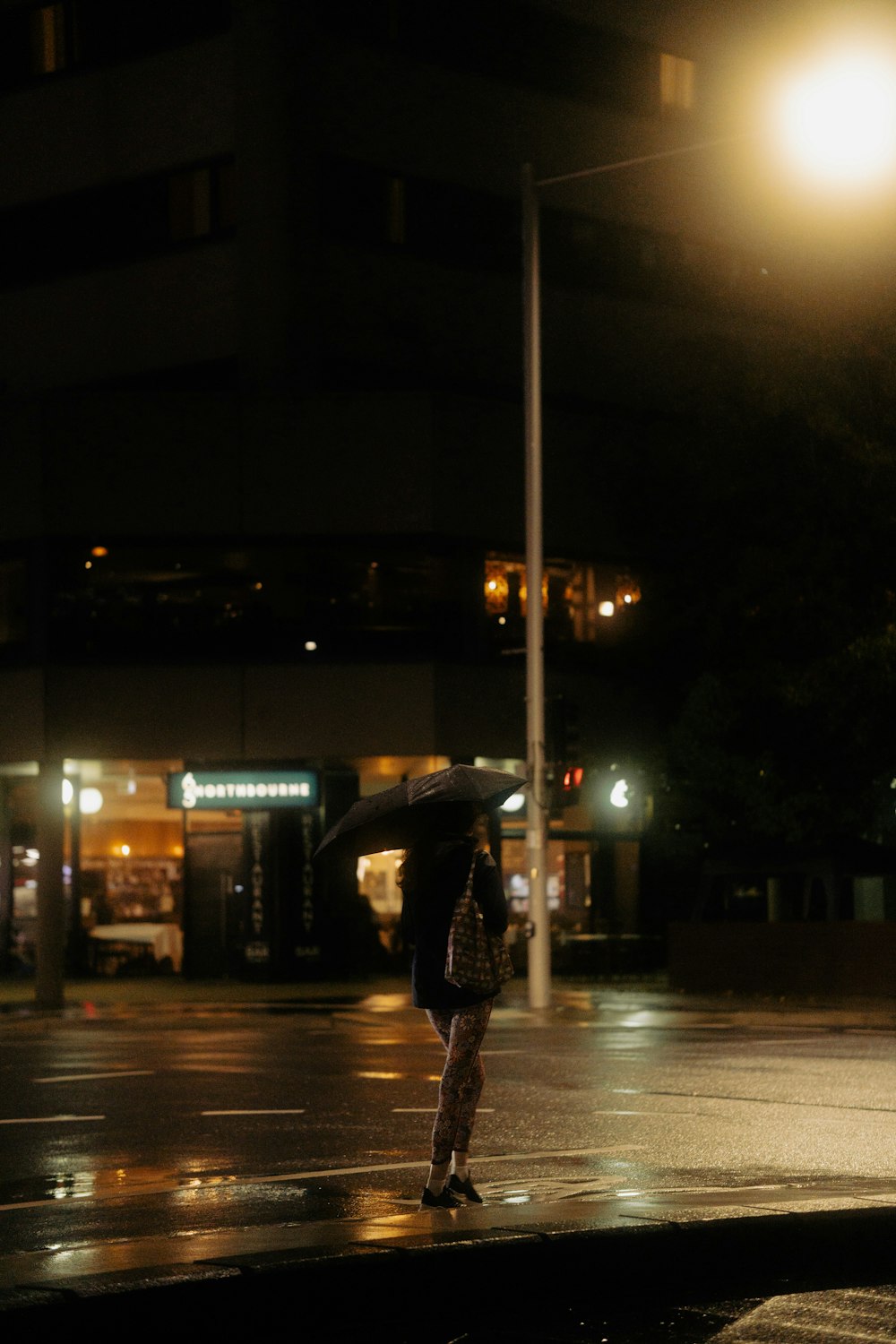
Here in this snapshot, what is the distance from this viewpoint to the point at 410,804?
8.82 meters

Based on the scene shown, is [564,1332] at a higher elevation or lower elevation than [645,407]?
lower

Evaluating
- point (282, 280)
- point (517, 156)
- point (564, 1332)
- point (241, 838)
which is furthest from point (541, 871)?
point (564, 1332)

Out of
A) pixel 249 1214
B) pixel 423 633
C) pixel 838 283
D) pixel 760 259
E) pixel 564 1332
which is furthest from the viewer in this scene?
pixel 760 259

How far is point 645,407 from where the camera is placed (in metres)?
36.5

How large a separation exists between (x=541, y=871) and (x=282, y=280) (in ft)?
39.2

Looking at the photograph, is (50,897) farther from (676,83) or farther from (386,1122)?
(676,83)

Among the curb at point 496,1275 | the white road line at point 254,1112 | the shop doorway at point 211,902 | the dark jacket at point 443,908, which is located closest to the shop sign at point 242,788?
the shop doorway at point 211,902

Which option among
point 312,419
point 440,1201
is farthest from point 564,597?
point 440,1201

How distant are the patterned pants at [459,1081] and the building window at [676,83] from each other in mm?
30857

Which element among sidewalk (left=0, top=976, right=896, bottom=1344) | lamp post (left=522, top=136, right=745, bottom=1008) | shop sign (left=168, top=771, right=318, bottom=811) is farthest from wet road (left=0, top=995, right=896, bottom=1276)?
shop sign (left=168, top=771, right=318, bottom=811)

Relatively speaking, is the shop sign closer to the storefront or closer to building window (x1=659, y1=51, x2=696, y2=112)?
the storefront

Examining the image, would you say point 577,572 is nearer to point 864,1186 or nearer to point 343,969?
point 343,969

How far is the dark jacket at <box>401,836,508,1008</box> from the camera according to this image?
8.73 m

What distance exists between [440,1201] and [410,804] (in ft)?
5.84
